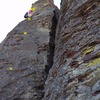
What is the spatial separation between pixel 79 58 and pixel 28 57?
8172 millimetres

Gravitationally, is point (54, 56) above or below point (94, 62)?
→ above

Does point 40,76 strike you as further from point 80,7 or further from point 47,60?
point 80,7

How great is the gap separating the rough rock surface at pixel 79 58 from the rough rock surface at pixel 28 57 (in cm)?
357

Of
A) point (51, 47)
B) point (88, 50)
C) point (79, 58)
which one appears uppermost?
point (51, 47)

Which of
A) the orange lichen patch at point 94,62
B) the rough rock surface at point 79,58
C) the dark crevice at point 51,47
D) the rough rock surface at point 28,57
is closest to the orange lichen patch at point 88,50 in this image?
the rough rock surface at point 79,58

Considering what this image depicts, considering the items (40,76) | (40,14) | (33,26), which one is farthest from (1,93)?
(40,14)

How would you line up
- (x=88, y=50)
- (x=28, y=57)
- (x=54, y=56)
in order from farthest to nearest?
(x=28, y=57)
(x=54, y=56)
(x=88, y=50)

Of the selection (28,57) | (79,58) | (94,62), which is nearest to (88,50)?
(79,58)

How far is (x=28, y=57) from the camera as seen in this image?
58.8 feet

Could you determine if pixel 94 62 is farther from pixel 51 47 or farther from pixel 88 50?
pixel 51 47

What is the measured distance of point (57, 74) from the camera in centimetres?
1114

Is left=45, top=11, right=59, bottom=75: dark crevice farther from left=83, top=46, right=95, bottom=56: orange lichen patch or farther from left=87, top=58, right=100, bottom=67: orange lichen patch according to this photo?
left=87, top=58, right=100, bottom=67: orange lichen patch

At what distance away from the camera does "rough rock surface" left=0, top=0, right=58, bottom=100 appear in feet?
50.9

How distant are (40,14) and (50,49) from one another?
241 inches
